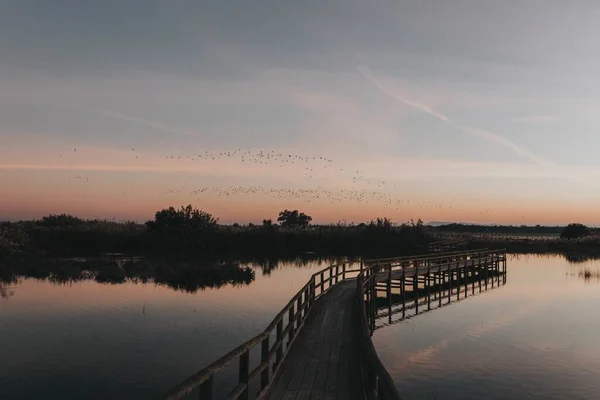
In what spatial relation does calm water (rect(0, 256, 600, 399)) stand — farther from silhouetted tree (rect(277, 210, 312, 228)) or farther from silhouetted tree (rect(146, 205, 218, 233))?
silhouetted tree (rect(277, 210, 312, 228))

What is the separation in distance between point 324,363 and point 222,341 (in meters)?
8.64

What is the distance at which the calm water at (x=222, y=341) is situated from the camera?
50.4 feet

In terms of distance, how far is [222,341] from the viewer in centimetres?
2050

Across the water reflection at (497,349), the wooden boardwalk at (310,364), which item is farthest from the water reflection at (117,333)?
the water reflection at (497,349)

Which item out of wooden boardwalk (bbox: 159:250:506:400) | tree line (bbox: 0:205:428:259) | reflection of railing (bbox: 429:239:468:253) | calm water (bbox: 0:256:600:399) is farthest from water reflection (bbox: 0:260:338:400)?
reflection of railing (bbox: 429:239:468:253)

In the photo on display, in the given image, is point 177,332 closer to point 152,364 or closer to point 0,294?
point 152,364

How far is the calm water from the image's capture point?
50.4 feet

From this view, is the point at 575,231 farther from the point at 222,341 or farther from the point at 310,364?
the point at 310,364

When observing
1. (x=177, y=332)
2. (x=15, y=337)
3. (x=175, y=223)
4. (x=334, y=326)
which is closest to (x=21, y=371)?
(x=15, y=337)

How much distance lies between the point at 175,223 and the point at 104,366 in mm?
53171

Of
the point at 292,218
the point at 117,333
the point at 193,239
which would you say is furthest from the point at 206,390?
the point at 292,218

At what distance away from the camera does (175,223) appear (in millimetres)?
69000

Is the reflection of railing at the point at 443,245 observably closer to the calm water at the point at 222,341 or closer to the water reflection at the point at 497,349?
the calm water at the point at 222,341

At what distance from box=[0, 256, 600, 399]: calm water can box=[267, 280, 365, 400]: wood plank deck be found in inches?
84.2
